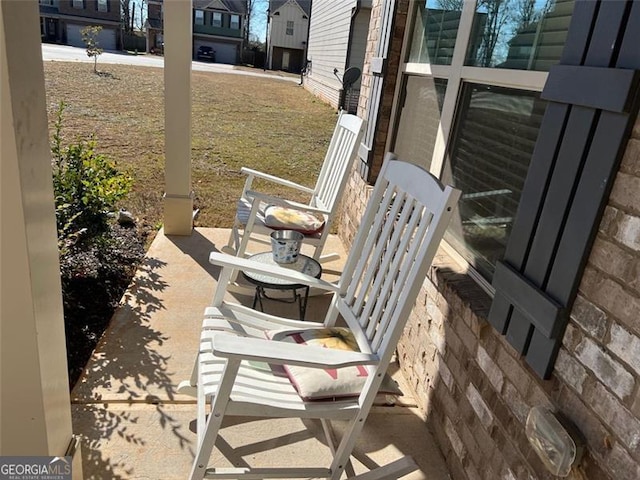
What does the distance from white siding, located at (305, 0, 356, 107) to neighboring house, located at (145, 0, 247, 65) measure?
17667 mm

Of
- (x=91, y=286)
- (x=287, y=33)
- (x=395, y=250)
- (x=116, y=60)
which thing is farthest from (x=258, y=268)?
(x=287, y=33)

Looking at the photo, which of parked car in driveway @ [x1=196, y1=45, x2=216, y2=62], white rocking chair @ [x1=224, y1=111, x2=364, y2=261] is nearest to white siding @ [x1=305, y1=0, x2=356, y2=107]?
white rocking chair @ [x1=224, y1=111, x2=364, y2=261]

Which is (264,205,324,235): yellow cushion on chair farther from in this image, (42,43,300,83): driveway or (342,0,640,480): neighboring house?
(42,43,300,83): driveway

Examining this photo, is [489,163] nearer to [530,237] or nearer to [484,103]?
[484,103]

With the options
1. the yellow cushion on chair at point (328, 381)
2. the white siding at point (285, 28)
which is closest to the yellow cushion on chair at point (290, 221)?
the yellow cushion on chair at point (328, 381)

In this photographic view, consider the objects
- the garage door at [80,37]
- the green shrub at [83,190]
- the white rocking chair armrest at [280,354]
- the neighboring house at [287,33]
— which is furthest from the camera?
the garage door at [80,37]

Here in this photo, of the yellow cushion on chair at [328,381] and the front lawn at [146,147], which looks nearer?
the yellow cushion on chair at [328,381]

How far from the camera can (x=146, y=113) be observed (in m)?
8.80

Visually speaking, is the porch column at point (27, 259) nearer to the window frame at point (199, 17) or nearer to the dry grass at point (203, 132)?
the dry grass at point (203, 132)

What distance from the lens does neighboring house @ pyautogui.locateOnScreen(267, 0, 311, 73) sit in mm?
28812

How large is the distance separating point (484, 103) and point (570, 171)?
2.85 feet

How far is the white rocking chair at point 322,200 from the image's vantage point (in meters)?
2.95

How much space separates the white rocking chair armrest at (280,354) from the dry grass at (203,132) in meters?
2.81

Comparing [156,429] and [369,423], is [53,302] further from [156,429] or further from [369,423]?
[369,423]
